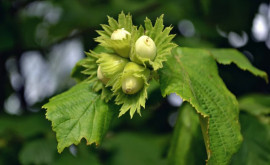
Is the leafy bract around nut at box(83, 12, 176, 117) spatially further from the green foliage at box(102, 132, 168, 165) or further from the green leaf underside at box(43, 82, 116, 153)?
the green foliage at box(102, 132, 168, 165)

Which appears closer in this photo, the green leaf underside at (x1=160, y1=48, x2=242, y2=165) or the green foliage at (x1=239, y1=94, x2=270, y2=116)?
the green leaf underside at (x1=160, y1=48, x2=242, y2=165)

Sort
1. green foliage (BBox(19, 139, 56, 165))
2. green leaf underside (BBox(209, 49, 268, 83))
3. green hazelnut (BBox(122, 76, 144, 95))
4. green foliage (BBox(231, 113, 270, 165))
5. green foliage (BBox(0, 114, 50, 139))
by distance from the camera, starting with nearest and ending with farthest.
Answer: green hazelnut (BBox(122, 76, 144, 95)), green leaf underside (BBox(209, 49, 268, 83)), green foliage (BBox(231, 113, 270, 165)), green foliage (BBox(19, 139, 56, 165)), green foliage (BBox(0, 114, 50, 139))

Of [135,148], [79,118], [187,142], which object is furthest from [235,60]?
[135,148]

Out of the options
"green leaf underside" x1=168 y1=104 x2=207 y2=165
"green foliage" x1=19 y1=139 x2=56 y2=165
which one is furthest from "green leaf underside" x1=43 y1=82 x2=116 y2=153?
"green foliage" x1=19 y1=139 x2=56 y2=165

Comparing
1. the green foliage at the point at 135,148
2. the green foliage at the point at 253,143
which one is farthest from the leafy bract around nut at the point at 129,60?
the green foliage at the point at 135,148

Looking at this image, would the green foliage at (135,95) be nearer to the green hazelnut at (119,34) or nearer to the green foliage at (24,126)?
the green hazelnut at (119,34)

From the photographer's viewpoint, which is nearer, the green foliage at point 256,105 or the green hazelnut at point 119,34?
the green hazelnut at point 119,34

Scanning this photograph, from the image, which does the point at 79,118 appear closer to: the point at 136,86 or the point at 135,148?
the point at 136,86
